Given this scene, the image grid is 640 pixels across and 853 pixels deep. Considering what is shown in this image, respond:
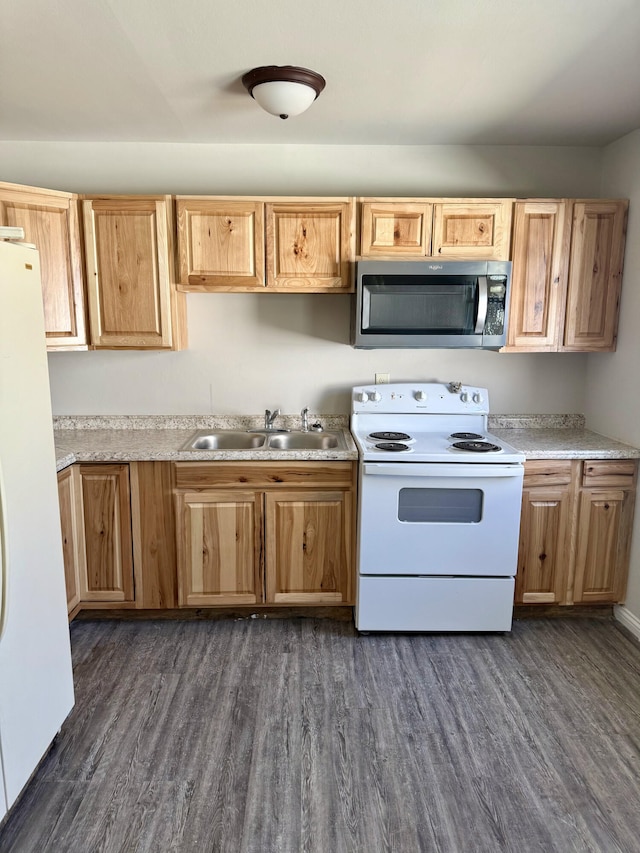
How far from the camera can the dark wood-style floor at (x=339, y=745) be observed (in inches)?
65.9

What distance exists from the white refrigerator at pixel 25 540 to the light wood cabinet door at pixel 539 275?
7.37 ft

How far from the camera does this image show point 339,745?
202cm

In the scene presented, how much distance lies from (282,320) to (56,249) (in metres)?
1.21

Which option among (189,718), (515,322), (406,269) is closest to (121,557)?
(189,718)

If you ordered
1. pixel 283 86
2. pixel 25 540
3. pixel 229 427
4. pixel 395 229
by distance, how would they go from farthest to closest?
pixel 229 427 → pixel 395 229 → pixel 283 86 → pixel 25 540

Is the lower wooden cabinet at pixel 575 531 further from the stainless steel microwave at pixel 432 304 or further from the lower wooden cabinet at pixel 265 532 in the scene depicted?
the lower wooden cabinet at pixel 265 532

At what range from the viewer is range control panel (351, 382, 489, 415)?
10.3ft

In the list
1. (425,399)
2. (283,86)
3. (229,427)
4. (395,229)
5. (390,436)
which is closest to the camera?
(283,86)

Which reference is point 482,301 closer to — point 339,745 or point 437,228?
point 437,228

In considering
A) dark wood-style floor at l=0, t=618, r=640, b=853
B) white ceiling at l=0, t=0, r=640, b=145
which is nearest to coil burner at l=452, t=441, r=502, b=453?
dark wood-style floor at l=0, t=618, r=640, b=853

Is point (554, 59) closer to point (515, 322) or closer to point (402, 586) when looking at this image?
point (515, 322)

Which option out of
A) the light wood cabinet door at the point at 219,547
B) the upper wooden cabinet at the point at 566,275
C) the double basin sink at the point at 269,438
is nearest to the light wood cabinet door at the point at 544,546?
the upper wooden cabinet at the point at 566,275

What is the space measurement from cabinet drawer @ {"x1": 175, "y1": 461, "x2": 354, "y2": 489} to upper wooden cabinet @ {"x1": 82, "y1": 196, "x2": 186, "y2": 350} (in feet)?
2.31

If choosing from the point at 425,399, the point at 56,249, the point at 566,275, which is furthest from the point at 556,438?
the point at 56,249
